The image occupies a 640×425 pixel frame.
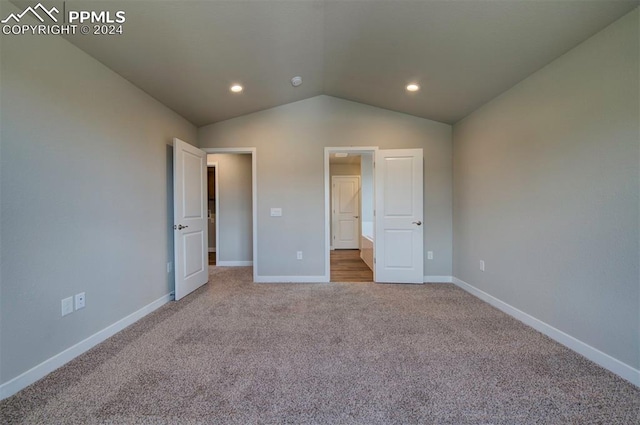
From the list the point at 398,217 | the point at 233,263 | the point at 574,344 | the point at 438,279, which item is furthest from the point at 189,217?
the point at 574,344

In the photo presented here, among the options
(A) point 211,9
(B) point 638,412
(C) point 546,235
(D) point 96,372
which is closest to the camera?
(B) point 638,412

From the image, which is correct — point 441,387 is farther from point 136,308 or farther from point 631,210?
point 136,308

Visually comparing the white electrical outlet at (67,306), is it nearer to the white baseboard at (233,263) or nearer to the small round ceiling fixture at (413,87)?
the white baseboard at (233,263)

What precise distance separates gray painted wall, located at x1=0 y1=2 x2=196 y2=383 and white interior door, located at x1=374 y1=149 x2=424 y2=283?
2825 millimetres

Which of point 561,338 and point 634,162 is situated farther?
point 561,338

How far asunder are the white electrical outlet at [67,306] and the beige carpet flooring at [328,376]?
35 cm

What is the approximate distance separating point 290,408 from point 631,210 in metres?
2.31

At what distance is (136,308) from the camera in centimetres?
249

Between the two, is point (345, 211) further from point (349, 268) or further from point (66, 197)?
point (66, 197)

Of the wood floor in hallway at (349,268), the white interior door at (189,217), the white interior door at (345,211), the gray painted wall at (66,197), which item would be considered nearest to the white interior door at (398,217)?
the wood floor in hallway at (349,268)

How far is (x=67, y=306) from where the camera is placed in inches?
71.7

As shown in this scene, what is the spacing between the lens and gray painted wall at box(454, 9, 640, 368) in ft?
5.21

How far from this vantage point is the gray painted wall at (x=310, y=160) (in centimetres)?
369

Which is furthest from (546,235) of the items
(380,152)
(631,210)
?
(380,152)
